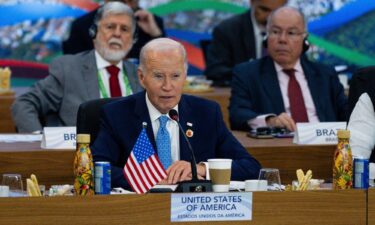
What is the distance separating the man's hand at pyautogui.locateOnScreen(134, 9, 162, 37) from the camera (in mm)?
8586

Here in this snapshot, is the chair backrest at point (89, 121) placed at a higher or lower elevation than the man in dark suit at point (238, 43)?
lower

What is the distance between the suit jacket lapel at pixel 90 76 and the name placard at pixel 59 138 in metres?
0.96

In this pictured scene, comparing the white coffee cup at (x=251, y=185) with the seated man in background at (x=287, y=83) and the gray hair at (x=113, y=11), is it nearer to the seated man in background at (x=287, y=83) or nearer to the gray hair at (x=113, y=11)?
the seated man in background at (x=287, y=83)

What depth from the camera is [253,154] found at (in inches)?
237

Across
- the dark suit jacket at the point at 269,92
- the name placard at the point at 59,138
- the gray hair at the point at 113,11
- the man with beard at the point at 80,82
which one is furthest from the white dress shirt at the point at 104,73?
the name placard at the point at 59,138

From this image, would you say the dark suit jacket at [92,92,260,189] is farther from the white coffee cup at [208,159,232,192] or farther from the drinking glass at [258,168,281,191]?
the white coffee cup at [208,159,232,192]

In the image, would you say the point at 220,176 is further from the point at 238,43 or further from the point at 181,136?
the point at 238,43

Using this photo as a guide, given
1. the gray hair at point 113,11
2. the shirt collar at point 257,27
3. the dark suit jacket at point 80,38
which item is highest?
the shirt collar at point 257,27

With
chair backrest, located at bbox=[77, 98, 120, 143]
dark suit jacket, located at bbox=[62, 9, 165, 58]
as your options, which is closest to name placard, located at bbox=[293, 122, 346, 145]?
chair backrest, located at bbox=[77, 98, 120, 143]

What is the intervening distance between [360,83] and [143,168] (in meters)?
1.31

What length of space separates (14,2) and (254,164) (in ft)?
15.4

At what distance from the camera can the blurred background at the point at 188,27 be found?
951 centimetres

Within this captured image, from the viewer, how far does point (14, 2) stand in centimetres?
948

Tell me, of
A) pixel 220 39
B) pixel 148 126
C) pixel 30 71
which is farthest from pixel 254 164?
pixel 30 71
